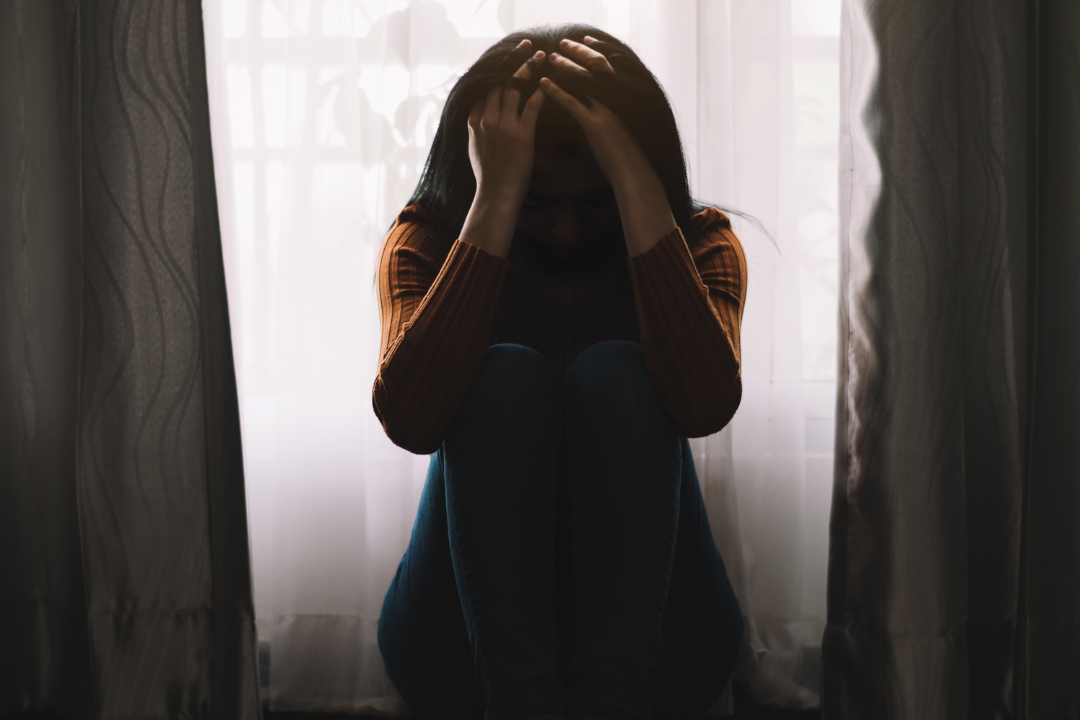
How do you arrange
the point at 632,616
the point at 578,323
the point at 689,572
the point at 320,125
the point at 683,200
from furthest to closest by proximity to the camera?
the point at 320,125 < the point at 578,323 < the point at 683,200 < the point at 689,572 < the point at 632,616

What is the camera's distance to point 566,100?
2.48ft

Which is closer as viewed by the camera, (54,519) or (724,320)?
(724,320)

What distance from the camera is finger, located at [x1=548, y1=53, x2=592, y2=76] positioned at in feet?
2.50

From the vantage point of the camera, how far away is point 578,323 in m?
0.94

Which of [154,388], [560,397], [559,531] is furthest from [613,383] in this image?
[154,388]

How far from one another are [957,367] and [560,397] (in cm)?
55

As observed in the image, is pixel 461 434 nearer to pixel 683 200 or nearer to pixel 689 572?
pixel 689 572

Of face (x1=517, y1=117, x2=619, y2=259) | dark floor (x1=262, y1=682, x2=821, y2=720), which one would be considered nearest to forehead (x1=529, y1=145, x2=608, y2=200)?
face (x1=517, y1=117, x2=619, y2=259)

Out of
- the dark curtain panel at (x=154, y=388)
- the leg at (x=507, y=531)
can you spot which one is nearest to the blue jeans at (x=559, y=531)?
the leg at (x=507, y=531)

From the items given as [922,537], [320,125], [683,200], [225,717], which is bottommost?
[225,717]

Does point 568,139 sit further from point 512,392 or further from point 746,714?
point 746,714

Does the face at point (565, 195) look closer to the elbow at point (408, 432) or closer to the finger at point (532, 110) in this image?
the finger at point (532, 110)

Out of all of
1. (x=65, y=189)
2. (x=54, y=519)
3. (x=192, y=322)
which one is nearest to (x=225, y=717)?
(x=54, y=519)

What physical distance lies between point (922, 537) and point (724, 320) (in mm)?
394
